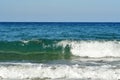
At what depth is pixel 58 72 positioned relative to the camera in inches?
552

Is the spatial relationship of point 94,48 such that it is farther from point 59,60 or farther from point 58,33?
point 58,33

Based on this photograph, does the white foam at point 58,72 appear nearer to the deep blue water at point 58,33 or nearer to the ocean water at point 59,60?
the ocean water at point 59,60

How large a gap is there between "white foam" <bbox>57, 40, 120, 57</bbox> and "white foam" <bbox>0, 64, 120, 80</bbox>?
739cm

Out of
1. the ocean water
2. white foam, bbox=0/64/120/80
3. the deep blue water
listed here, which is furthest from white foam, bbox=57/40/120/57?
white foam, bbox=0/64/120/80

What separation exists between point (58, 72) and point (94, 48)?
9018 mm

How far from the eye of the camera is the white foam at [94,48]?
2177 cm

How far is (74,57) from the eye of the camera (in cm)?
2134

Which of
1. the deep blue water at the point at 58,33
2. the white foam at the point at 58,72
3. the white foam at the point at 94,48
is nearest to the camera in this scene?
the white foam at the point at 58,72

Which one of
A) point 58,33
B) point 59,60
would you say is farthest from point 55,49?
point 58,33

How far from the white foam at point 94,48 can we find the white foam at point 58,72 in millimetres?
7385

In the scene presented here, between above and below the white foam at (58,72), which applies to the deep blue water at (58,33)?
below

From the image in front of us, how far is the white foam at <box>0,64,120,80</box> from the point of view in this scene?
13.7m

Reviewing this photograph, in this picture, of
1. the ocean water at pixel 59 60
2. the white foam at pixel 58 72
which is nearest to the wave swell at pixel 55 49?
the ocean water at pixel 59 60

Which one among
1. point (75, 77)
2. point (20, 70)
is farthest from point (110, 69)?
point (20, 70)
